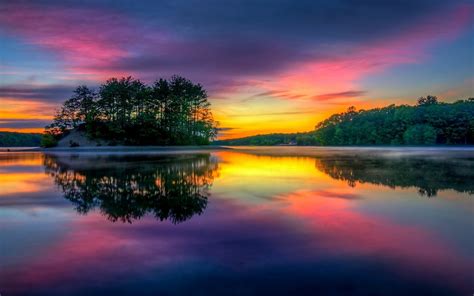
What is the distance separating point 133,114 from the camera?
222 feet

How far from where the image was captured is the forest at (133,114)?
6359 cm

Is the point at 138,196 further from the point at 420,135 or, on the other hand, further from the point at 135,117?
the point at 420,135

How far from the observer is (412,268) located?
4551 millimetres

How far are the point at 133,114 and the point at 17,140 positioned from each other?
8604 cm

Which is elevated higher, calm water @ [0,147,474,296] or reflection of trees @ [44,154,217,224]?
reflection of trees @ [44,154,217,224]

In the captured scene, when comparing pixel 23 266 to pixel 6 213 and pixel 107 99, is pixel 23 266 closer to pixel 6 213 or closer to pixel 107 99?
pixel 6 213

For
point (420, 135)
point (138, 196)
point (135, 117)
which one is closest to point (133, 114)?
point (135, 117)

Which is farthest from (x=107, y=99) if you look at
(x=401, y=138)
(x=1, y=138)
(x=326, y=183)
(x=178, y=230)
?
(x=401, y=138)

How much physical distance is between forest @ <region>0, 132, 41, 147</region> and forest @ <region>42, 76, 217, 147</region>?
75.5 meters

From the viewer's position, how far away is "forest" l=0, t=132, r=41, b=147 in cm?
12403

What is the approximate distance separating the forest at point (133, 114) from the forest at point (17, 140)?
248 ft

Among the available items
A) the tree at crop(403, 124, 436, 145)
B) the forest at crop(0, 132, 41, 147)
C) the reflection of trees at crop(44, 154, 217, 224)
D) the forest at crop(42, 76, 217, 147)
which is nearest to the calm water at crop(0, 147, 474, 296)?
the reflection of trees at crop(44, 154, 217, 224)

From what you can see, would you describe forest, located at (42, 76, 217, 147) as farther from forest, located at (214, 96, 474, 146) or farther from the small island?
forest, located at (214, 96, 474, 146)

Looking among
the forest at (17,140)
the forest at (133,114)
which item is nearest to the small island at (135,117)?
the forest at (133,114)
